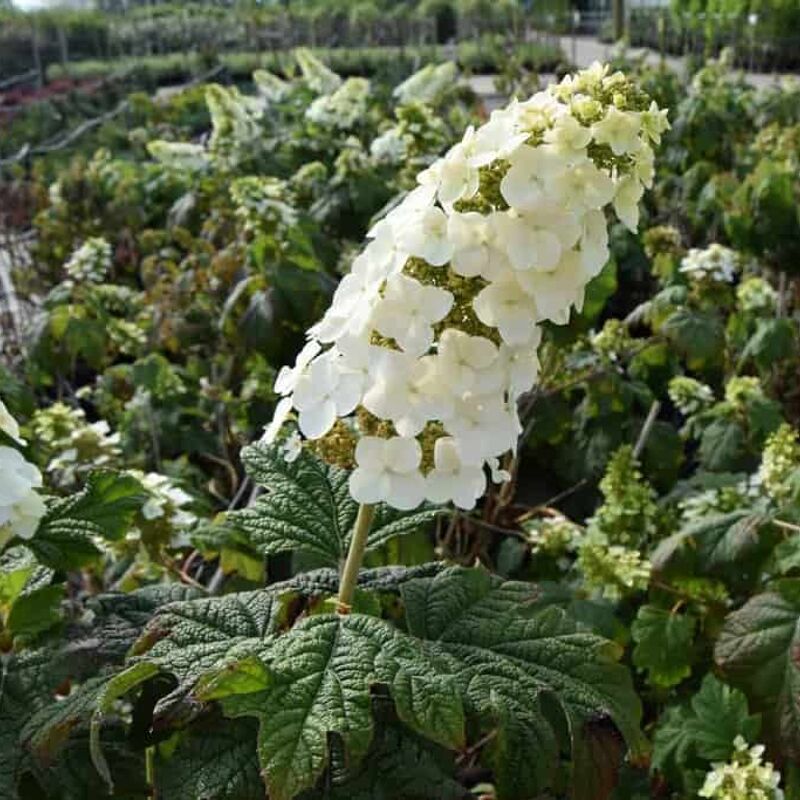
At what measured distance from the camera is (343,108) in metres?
4.71

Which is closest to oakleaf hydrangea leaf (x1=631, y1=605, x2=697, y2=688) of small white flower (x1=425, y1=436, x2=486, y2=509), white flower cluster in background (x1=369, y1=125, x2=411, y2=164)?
small white flower (x1=425, y1=436, x2=486, y2=509)

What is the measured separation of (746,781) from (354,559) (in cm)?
73

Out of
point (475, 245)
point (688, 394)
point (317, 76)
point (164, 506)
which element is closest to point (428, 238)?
point (475, 245)

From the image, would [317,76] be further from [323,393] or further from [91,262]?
[323,393]

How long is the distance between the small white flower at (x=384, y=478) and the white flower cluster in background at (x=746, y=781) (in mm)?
792

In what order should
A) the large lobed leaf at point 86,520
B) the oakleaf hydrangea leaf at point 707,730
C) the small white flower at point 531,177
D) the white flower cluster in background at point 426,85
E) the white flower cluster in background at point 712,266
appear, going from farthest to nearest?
the white flower cluster in background at point 426,85 → the white flower cluster in background at point 712,266 → the oakleaf hydrangea leaf at point 707,730 → the large lobed leaf at point 86,520 → the small white flower at point 531,177

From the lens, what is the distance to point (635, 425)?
11.5 feet

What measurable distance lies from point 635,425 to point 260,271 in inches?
48.0

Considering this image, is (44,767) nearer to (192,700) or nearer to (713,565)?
(192,700)

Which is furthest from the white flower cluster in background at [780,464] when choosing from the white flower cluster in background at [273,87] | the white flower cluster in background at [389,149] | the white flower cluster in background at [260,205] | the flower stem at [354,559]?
the white flower cluster in background at [273,87]

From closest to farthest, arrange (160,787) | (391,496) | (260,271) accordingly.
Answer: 1. (391,496)
2. (160,787)
3. (260,271)

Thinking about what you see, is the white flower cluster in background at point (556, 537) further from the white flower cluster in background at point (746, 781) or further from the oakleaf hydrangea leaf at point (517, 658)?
the oakleaf hydrangea leaf at point (517, 658)

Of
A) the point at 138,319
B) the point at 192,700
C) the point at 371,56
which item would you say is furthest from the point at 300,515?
the point at 371,56

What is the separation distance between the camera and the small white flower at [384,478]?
1120 millimetres
